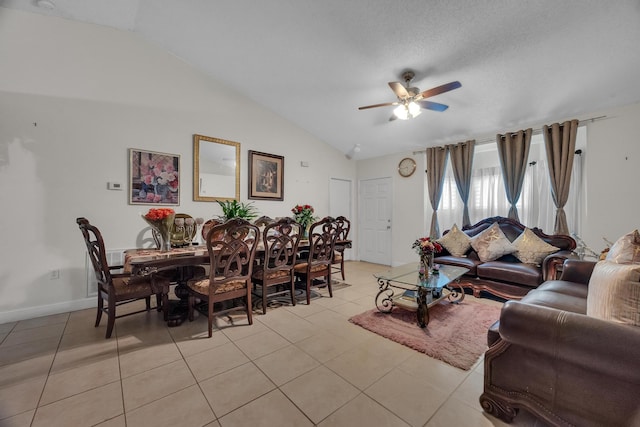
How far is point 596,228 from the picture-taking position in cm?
341

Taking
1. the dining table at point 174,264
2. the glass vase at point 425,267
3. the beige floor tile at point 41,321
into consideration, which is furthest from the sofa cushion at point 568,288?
the beige floor tile at point 41,321

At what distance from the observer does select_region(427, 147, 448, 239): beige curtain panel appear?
4.82 m

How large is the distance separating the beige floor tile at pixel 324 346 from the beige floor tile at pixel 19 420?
5.50ft

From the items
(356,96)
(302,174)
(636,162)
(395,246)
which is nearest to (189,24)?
(356,96)

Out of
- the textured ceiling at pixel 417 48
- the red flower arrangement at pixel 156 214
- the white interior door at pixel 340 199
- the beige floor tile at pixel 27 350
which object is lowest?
the beige floor tile at pixel 27 350

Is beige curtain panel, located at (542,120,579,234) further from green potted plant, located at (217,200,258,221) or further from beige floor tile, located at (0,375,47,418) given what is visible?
beige floor tile, located at (0,375,47,418)

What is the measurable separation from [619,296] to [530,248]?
259 centimetres

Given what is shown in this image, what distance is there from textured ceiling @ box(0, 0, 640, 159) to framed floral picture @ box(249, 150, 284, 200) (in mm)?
1095

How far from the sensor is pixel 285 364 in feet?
6.50

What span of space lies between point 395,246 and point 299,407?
14.5 feet

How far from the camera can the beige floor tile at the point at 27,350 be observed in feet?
6.73

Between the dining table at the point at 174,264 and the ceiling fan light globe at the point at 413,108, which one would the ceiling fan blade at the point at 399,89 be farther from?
the dining table at the point at 174,264

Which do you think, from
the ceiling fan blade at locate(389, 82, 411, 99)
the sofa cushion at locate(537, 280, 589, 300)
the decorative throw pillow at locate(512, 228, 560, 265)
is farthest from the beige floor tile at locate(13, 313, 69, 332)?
the decorative throw pillow at locate(512, 228, 560, 265)

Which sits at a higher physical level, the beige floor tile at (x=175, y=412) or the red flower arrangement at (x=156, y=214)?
the red flower arrangement at (x=156, y=214)
